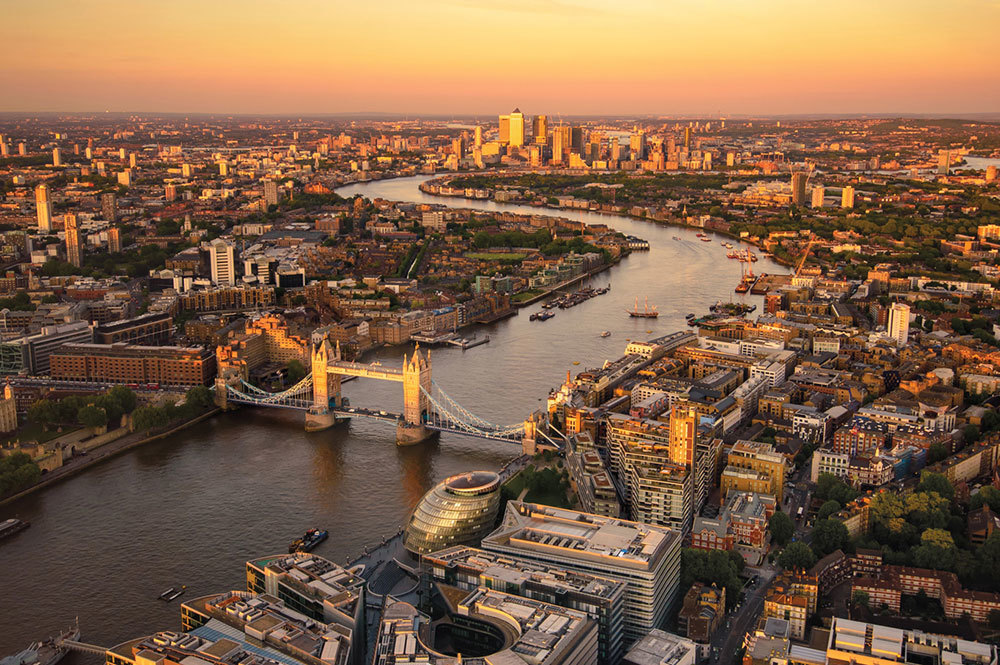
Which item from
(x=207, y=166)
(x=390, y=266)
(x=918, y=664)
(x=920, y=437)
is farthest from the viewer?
(x=207, y=166)

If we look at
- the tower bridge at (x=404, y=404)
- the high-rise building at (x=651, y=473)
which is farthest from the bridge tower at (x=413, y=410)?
the high-rise building at (x=651, y=473)

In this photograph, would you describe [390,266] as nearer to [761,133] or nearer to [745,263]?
[745,263]

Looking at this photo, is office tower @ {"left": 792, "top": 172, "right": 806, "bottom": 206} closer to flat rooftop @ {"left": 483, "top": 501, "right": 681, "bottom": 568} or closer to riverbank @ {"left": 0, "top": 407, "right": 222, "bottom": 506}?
riverbank @ {"left": 0, "top": 407, "right": 222, "bottom": 506}

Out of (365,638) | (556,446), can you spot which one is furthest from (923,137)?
(365,638)

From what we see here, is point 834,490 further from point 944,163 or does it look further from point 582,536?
point 944,163

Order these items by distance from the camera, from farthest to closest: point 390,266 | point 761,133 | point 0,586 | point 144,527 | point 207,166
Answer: point 761,133, point 207,166, point 390,266, point 144,527, point 0,586

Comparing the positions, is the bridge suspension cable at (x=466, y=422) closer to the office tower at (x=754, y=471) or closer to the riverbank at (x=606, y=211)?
the office tower at (x=754, y=471)

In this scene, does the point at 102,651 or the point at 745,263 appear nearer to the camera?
the point at 102,651
